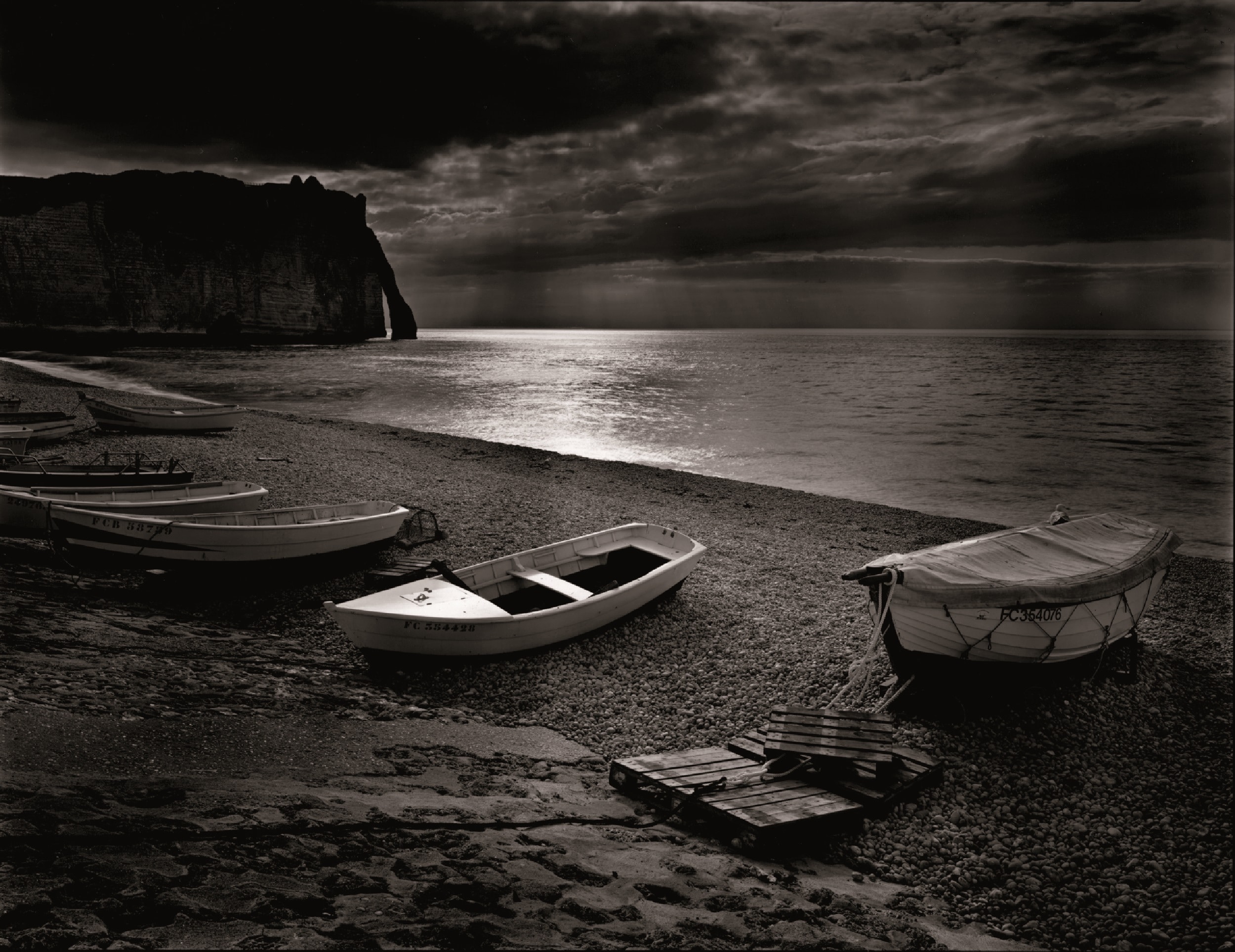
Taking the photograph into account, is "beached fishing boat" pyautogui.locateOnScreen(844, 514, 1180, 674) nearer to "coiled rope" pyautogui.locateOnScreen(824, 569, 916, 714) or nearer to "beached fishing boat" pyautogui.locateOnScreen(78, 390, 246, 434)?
"coiled rope" pyautogui.locateOnScreen(824, 569, 916, 714)

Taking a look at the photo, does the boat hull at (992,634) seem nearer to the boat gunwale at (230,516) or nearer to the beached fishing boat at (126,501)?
the boat gunwale at (230,516)

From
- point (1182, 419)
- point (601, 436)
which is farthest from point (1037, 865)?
point (1182, 419)

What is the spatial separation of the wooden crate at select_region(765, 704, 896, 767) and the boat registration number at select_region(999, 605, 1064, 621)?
164cm

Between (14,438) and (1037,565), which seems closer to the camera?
(1037,565)

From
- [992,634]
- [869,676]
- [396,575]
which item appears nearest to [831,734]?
[869,676]

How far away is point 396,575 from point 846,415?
34.0m

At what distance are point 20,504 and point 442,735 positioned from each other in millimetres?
7022

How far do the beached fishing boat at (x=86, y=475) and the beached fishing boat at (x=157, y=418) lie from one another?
29.0ft

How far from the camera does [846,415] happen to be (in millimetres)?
39844

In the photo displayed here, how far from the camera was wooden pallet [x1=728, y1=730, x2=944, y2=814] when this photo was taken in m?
5.77

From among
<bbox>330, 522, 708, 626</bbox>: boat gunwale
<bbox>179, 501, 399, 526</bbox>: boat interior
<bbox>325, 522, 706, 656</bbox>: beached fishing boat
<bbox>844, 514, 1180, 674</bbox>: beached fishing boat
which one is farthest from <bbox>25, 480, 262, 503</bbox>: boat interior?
<bbox>844, 514, 1180, 674</bbox>: beached fishing boat

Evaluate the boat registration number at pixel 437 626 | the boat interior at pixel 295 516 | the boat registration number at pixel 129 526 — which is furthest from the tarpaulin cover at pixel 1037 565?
the boat registration number at pixel 129 526

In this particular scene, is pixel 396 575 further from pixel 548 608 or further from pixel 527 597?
pixel 548 608

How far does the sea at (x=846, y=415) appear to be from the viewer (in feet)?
72.7
